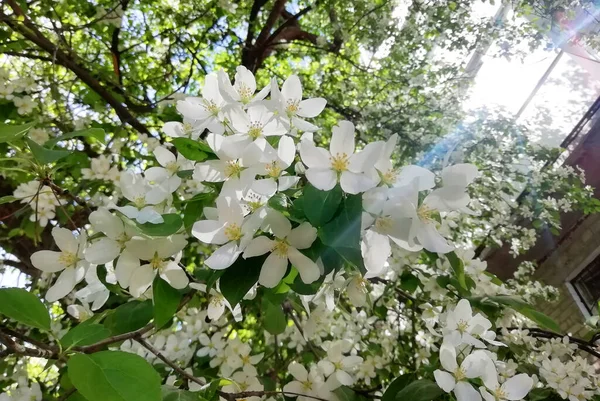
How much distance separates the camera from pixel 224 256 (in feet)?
2.02

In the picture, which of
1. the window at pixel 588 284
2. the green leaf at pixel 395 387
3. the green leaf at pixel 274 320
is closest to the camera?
the green leaf at pixel 395 387

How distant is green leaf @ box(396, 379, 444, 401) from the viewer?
83 centimetres

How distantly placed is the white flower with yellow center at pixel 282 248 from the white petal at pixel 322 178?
6 cm

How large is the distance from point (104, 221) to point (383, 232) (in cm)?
37

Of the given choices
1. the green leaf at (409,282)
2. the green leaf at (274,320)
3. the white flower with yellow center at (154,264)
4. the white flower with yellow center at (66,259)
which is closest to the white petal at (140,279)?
the white flower with yellow center at (154,264)

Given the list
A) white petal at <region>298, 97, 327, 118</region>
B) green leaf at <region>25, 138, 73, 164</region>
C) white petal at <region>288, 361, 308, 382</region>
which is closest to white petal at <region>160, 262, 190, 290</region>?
green leaf at <region>25, 138, 73, 164</region>

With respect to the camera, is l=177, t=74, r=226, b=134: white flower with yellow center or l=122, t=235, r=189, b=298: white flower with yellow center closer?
l=122, t=235, r=189, b=298: white flower with yellow center

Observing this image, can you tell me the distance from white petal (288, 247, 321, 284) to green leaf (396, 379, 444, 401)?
1.22ft

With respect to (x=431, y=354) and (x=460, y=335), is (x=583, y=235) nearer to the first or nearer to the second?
(x=431, y=354)

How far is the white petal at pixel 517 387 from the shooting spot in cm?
83

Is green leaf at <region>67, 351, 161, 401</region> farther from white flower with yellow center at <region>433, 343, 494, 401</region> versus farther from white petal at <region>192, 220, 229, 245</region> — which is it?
white flower with yellow center at <region>433, 343, 494, 401</region>

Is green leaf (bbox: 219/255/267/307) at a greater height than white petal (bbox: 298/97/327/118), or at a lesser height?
lesser

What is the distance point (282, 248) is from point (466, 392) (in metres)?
0.42

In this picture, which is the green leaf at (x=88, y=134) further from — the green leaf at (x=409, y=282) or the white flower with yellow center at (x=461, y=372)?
the green leaf at (x=409, y=282)
